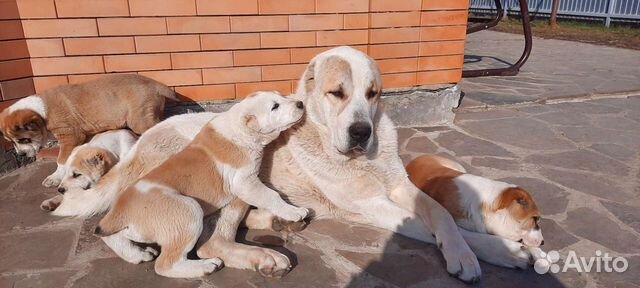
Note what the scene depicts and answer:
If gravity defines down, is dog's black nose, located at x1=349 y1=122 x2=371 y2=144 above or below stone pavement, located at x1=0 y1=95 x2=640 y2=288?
above

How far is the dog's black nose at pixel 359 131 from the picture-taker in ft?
8.50

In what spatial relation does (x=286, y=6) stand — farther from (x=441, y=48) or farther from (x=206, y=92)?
(x=441, y=48)

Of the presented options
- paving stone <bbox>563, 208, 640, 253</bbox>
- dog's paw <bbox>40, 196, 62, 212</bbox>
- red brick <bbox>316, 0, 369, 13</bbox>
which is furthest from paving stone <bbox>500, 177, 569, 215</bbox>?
dog's paw <bbox>40, 196, 62, 212</bbox>

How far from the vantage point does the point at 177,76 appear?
4.23 meters

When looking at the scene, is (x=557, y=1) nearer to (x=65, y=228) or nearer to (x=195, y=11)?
(x=195, y=11)

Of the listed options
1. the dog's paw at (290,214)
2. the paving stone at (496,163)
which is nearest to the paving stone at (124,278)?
the dog's paw at (290,214)

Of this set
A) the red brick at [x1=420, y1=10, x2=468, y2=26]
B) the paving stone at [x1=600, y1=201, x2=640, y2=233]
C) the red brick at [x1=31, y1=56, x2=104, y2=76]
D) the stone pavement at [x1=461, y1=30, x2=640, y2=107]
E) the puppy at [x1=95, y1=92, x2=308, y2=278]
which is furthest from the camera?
the stone pavement at [x1=461, y1=30, x2=640, y2=107]

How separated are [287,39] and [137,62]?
1532mm

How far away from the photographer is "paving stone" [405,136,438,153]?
14.7 ft

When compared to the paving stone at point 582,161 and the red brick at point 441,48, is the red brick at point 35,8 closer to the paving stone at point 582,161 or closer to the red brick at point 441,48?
the red brick at point 441,48

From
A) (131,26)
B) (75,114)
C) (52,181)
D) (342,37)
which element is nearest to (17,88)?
(75,114)

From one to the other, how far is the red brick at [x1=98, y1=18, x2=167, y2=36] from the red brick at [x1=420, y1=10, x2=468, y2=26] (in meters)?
2.89

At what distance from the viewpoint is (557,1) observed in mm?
17984

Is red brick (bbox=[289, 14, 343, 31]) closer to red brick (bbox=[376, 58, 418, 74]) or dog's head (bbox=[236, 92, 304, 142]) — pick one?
red brick (bbox=[376, 58, 418, 74])
